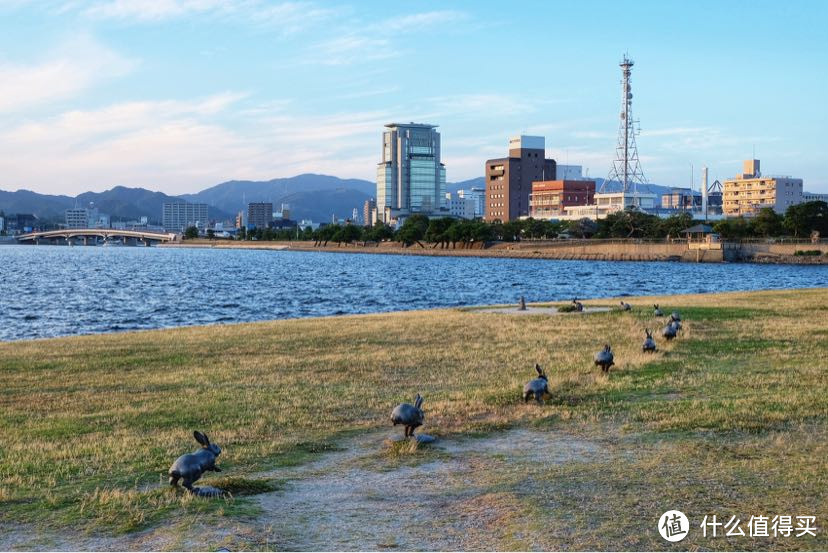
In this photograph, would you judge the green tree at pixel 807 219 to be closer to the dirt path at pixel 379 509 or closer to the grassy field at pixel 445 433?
the grassy field at pixel 445 433

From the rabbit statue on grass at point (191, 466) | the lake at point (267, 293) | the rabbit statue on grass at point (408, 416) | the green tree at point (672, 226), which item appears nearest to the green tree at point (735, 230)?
the green tree at point (672, 226)

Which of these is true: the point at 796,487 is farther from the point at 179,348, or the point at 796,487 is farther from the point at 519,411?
the point at 179,348

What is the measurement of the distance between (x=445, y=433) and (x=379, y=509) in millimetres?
4155

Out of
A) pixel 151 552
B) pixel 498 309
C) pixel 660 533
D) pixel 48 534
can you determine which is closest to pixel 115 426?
pixel 48 534

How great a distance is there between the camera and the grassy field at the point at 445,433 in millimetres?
9297

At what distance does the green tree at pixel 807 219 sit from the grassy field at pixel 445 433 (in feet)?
440

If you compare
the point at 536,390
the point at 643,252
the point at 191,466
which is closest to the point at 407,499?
the point at 191,466

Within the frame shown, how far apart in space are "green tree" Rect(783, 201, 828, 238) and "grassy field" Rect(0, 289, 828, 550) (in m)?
134

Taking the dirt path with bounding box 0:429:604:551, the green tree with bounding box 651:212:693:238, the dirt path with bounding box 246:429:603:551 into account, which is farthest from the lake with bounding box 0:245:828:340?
the green tree with bounding box 651:212:693:238

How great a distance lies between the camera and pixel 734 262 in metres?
143

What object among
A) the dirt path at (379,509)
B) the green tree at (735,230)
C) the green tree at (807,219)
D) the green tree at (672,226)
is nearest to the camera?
the dirt path at (379,509)

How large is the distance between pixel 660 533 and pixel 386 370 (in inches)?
507

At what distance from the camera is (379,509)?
9.73 meters

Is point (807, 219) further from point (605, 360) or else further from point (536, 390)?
point (536, 390)
